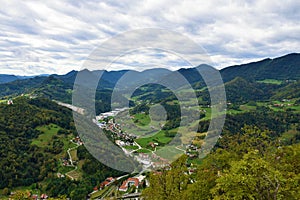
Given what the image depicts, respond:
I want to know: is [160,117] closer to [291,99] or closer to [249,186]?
[291,99]

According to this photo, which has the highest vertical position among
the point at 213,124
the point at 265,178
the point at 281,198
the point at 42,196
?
the point at 265,178

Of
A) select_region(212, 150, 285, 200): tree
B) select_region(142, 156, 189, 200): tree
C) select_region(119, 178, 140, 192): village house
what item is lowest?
select_region(119, 178, 140, 192): village house

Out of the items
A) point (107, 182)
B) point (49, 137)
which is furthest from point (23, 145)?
point (107, 182)

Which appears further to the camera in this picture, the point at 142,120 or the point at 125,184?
the point at 142,120

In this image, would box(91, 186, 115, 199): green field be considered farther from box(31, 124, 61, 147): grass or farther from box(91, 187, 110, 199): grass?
box(31, 124, 61, 147): grass

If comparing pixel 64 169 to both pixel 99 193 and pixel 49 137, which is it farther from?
pixel 49 137

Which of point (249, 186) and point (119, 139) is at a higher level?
point (249, 186)

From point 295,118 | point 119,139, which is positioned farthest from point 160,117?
point 295,118

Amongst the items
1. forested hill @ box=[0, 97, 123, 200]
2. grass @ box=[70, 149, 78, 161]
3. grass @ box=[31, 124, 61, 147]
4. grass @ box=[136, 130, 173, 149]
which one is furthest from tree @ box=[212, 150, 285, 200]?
grass @ box=[136, 130, 173, 149]

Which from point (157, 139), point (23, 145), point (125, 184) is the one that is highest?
point (23, 145)

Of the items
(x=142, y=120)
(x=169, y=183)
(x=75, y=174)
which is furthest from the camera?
(x=142, y=120)

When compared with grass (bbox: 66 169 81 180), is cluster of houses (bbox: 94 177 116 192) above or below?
below
